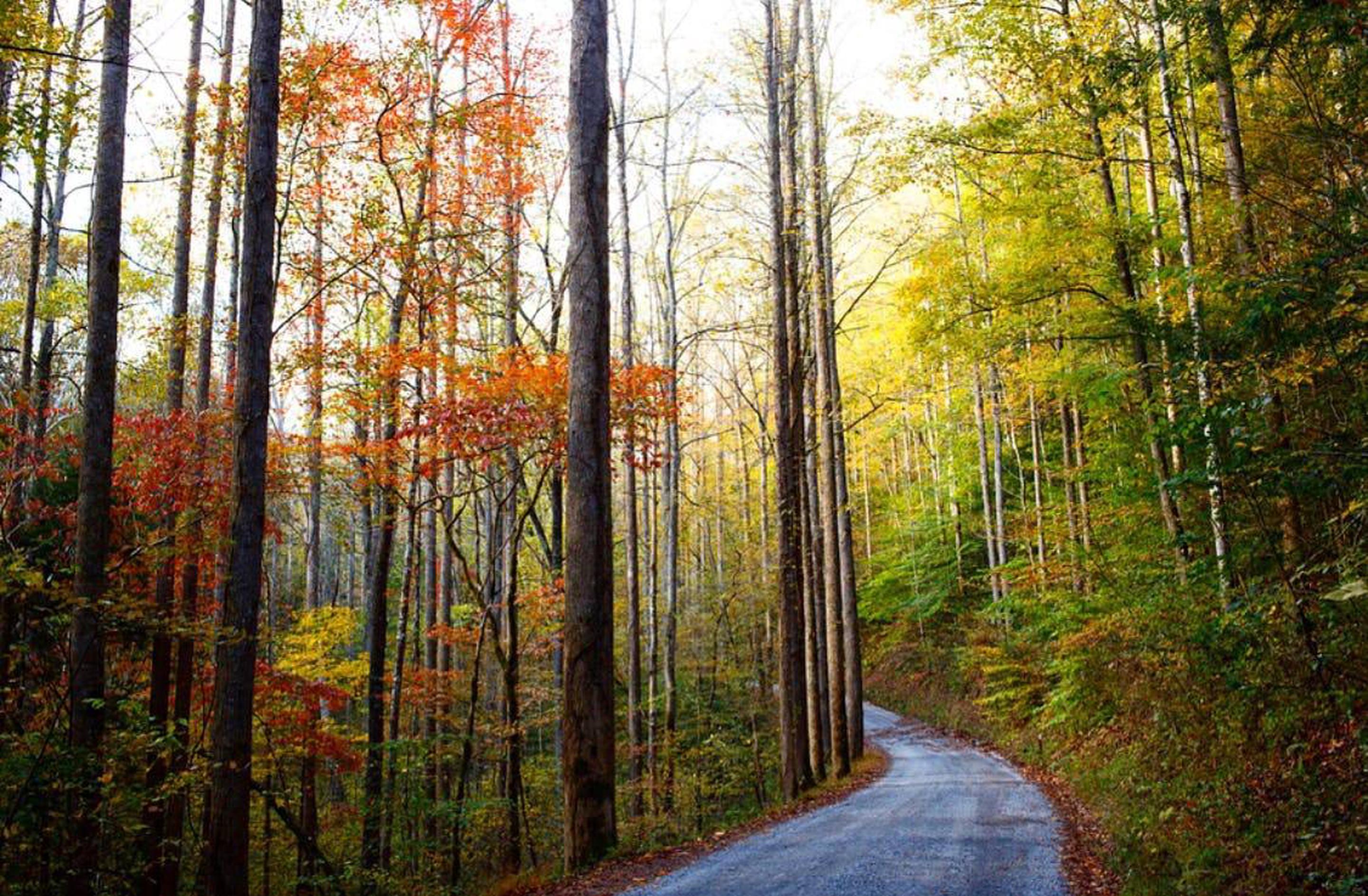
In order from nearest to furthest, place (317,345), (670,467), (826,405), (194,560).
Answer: (194,560), (317,345), (826,405), (670,467)

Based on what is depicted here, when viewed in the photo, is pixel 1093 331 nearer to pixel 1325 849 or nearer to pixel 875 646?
pixel 1325 849

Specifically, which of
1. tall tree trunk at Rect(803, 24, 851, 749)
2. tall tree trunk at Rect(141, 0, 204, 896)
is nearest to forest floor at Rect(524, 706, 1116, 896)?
tall tree trunk at Rect(803, 24, 851, 749)

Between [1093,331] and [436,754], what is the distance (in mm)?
12515

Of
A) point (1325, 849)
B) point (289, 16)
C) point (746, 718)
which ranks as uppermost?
point (289, 16)

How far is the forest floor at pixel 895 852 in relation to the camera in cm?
595

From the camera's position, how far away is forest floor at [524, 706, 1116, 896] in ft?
19.5

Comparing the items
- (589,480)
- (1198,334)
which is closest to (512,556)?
(589,480)

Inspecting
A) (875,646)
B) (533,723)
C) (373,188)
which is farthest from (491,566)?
(875,646)

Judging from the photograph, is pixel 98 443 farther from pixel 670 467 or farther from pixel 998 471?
pixel 998 471

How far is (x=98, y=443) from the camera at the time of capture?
825cm

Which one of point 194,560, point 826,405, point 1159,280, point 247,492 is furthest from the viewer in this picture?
point 826,405

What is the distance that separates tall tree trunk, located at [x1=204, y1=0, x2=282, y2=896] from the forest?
40mm

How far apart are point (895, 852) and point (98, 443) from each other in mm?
8463

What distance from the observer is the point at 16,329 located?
1583 cm
